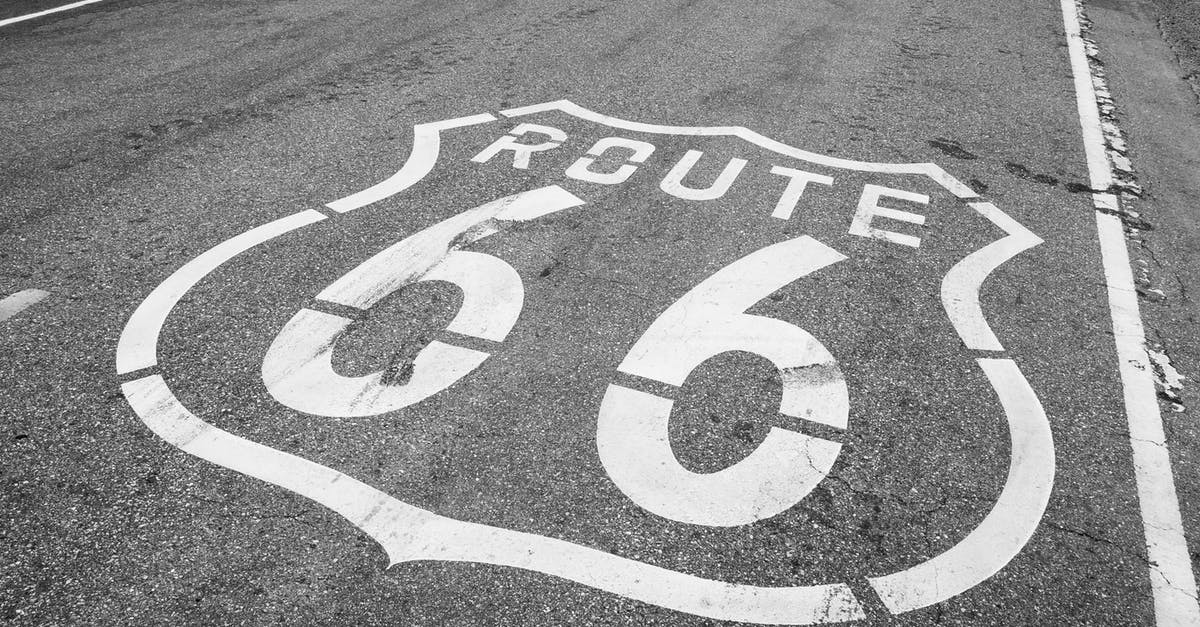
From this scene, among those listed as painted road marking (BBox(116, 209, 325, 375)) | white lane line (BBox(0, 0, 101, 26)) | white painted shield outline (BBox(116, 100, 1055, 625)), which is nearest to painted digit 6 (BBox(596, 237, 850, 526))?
white painted shield outline (BBox(116, 100, 1055, 625))

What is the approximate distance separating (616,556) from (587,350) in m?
1.11

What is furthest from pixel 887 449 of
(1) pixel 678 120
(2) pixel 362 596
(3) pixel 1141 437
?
(1) pixel 678 120

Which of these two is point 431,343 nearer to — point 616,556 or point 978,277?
point 616,556

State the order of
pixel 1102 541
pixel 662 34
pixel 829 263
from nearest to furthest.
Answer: pixel 1102 541 < pixel 829 263 < pixel 662 34

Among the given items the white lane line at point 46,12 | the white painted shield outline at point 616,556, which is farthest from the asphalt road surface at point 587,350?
the white lane line at point 46,12

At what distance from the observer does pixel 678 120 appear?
6039 millimetres

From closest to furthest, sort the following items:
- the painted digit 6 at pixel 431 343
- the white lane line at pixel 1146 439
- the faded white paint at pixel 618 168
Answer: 1. the white lane line at pixel 1146 439
2. the painted digit 6 at pixel 431 343
3. the faded white paint at pixel 618 168

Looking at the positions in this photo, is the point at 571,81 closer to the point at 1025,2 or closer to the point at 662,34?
the point at 662,34

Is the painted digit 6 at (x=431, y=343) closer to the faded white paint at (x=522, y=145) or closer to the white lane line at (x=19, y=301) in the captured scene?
the faded white paint at (x=522, y=145)

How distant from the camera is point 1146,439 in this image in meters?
3.26

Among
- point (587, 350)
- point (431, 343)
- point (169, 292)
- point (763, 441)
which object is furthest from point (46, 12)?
point (763, 441)

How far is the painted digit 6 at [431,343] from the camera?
10.7ft

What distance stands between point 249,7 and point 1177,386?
842cm

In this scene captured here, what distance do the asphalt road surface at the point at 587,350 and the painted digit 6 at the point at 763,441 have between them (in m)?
0.02
